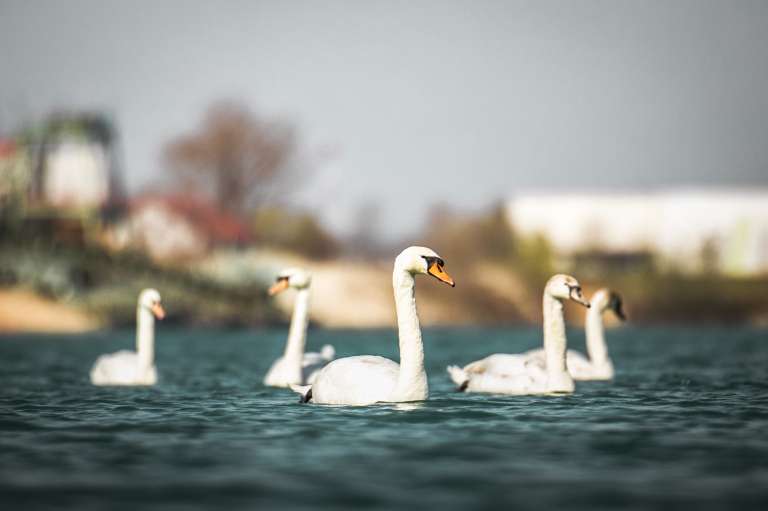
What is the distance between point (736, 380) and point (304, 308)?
7731 mm

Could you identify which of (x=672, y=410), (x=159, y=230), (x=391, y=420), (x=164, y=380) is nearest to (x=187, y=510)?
(x=391, y=420)

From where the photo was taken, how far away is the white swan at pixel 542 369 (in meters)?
16.7

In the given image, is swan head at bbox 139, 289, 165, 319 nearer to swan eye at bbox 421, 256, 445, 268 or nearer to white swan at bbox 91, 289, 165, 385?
white swan at bbox 91, 289, 165, 385

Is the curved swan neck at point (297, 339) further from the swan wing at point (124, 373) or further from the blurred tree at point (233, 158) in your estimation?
the blurred tree at point (233, 158)

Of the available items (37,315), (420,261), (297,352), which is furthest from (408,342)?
(37,315)

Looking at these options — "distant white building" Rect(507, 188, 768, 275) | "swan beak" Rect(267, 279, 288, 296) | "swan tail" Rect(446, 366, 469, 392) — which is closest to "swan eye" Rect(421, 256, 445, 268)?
"swan tail" Rect(446, 366, 469, 392)

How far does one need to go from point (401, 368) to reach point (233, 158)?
6859cm

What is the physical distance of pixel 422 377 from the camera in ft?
45.9

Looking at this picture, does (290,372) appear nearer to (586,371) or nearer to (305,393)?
(305,393)

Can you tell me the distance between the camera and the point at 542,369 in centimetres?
1725

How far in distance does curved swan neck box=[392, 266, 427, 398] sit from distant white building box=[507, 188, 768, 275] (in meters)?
54.6

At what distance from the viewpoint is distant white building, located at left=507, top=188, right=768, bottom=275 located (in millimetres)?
67750

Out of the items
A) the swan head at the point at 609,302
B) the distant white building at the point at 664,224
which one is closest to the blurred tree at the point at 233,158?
the distant white building at the point at 664,224

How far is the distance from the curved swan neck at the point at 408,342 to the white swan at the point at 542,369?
9.96ft
